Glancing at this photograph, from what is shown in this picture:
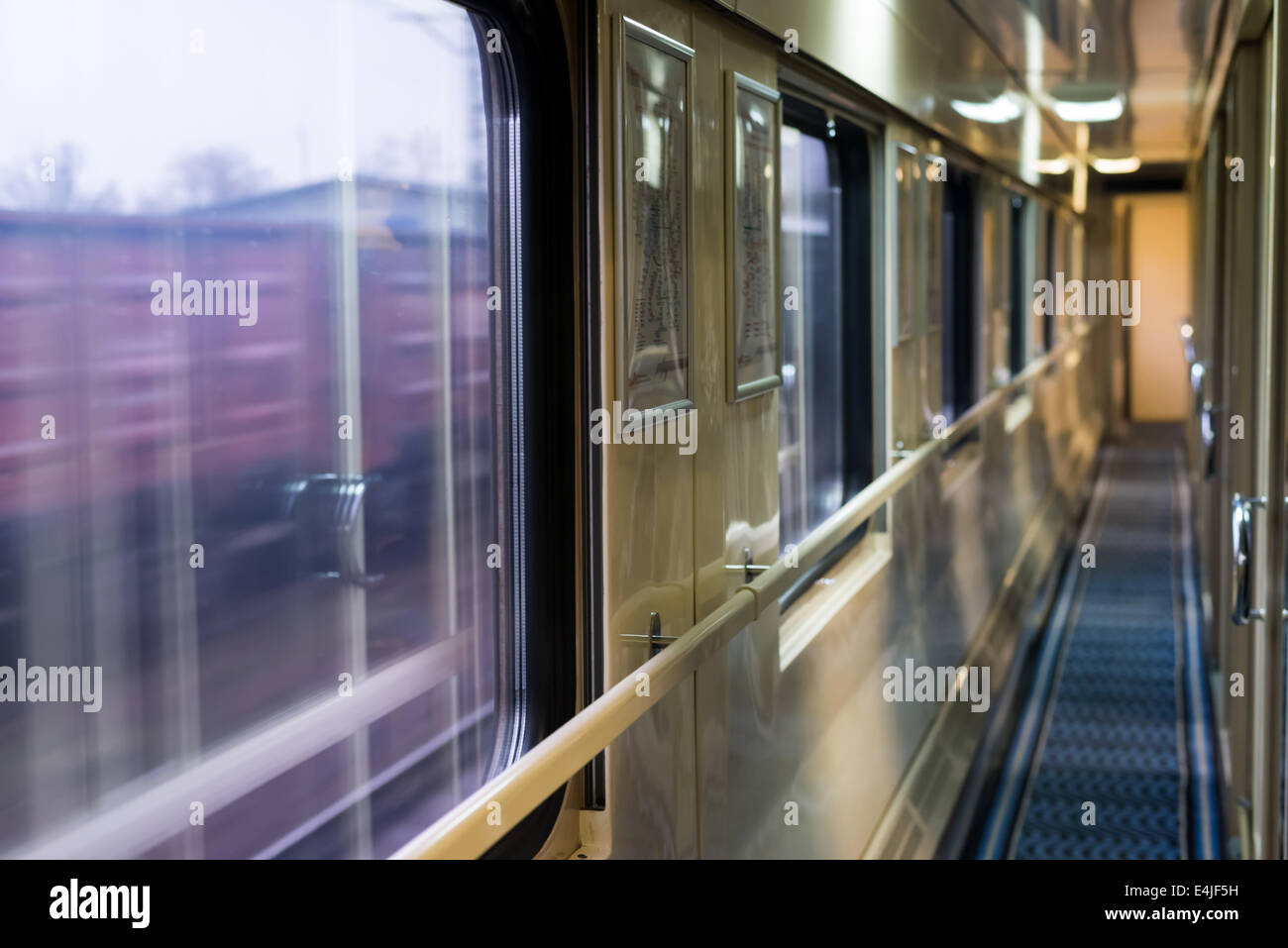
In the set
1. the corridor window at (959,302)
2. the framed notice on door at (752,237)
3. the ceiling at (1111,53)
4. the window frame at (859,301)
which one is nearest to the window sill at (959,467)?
the corridor window at (959,302)

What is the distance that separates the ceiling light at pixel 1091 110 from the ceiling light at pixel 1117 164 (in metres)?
3.54

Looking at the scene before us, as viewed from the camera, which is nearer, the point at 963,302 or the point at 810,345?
the point at 810,345

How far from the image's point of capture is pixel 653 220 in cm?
254

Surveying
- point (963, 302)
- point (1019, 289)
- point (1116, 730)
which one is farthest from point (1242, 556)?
point (1019, 289)

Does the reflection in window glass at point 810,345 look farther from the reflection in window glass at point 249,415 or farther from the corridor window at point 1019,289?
the corridor window at point 1019,289

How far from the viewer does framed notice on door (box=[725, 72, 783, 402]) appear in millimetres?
3037

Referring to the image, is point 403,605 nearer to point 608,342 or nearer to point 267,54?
point 608,342

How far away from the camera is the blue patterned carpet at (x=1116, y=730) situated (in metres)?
4.96

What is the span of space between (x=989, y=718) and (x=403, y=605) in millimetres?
4067

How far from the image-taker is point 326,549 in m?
2.38

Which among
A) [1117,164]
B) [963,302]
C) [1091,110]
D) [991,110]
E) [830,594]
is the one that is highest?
[1117,164]

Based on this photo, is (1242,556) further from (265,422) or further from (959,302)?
(959,302)

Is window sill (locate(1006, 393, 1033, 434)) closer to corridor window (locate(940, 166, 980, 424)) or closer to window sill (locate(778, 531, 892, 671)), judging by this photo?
corridor window (locate(940, 166, 980, 424))

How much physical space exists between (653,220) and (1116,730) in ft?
14.4
